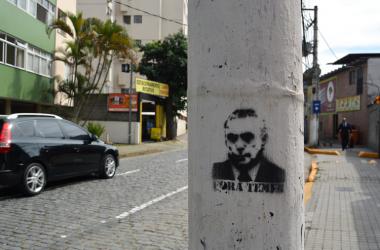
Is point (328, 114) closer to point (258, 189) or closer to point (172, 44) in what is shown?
point (172, 44)

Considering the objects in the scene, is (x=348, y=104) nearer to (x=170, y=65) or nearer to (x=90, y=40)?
(x=170, y=65)

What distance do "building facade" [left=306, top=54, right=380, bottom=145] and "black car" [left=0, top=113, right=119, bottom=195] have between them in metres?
22.7

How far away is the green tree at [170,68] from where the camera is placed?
34.1 metres

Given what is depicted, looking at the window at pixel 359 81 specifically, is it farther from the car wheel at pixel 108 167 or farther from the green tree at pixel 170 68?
the car wheel at pixel 108 167

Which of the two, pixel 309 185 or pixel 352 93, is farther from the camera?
pixel 352 93

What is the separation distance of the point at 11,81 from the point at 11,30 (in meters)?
2.34

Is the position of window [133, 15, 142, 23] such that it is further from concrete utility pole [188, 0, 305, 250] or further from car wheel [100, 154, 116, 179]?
concrete utility pole [188, 0, 305, 250]

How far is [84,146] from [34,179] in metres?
2.00

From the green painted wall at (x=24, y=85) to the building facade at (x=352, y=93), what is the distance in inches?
695

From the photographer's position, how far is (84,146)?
35.7 ft

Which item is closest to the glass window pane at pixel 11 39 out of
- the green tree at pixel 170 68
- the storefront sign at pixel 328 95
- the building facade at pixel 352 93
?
the green tree at pixel 170 68

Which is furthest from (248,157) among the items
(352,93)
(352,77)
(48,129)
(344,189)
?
(352,77)

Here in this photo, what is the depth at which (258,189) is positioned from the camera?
1.43m

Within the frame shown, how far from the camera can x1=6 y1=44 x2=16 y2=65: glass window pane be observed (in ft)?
68.7
